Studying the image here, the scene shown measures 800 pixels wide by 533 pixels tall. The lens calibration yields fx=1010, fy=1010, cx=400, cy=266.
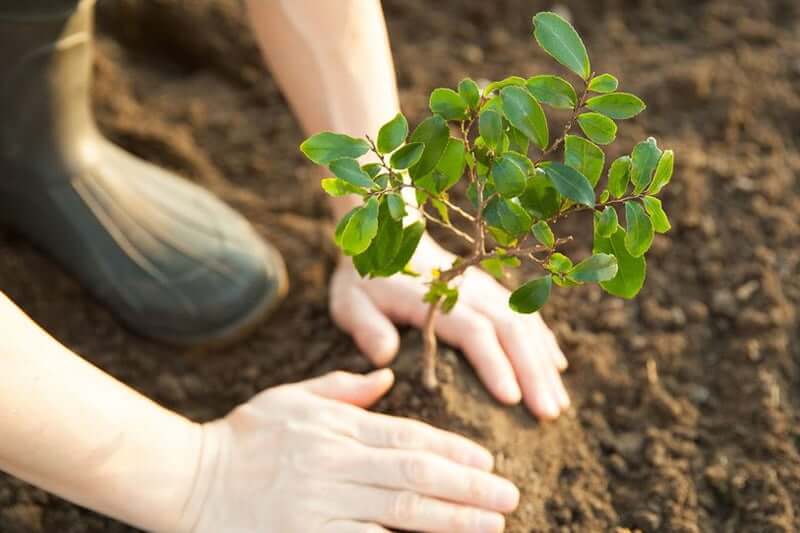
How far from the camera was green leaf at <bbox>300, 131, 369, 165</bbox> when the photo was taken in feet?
3.52

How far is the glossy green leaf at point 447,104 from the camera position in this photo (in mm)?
1067

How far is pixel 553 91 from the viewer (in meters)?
1.06

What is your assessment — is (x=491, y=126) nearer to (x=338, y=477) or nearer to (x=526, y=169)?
(x=526, y=169)

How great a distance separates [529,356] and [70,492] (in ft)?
2.35

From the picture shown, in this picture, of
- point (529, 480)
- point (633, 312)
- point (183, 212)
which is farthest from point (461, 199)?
point (529, 480)

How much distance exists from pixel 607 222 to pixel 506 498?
1.76 ft

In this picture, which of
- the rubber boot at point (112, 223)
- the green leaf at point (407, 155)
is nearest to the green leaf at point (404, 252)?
the green leaf at point (407, 155)

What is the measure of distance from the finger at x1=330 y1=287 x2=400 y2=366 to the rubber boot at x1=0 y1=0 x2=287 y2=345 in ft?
0.60

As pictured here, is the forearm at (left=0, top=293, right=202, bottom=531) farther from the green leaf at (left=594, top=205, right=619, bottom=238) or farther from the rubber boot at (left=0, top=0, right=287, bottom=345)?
the green leaf at (left=594, top=205, right=619, bottom=238)

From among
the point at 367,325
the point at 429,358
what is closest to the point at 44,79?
the point at 367,325

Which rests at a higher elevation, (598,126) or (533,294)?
(598,126)

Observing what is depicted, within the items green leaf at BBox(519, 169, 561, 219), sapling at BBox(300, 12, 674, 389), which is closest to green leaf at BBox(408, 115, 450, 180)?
sapling at BBox(300, 12, 674, 389)

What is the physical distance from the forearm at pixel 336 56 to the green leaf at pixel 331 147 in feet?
1.80

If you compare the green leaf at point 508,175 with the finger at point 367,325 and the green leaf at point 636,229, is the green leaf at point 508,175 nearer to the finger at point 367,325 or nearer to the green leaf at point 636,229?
the green leaf at point 636,229
